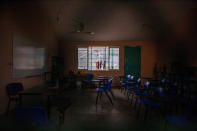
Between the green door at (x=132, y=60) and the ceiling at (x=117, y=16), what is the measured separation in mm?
747

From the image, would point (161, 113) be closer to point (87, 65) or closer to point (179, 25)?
point (179, 25)

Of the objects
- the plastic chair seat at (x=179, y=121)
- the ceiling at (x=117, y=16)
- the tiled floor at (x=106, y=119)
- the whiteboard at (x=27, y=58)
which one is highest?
the ceiling at (x=117, y=16)

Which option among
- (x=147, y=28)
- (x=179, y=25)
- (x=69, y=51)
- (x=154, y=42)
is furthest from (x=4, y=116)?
(x=154, y=42)

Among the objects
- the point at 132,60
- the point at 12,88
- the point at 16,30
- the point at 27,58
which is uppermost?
the point at 16,30

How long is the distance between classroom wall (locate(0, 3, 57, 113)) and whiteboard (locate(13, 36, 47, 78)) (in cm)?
14

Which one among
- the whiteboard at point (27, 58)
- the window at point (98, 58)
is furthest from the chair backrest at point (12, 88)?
the window at point (98, 58)

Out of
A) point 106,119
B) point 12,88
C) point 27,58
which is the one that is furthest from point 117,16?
point 12,88

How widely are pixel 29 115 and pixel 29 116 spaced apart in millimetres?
13

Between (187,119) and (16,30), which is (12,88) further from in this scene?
(187,119)

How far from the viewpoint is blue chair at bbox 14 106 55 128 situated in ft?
4.72

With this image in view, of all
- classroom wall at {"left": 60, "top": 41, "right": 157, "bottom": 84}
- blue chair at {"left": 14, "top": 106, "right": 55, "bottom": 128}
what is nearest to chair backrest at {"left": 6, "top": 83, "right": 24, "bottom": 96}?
blue chair at {"left": 14, "top": 106, "right": 55, "bottom": 128}

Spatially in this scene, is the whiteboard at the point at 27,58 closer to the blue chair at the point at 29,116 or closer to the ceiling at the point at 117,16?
the ceiling at the point at 117,16

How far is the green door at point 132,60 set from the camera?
269 inches

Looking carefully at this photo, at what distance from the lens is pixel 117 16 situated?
4879 millimetres
